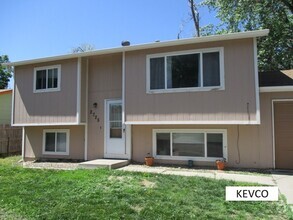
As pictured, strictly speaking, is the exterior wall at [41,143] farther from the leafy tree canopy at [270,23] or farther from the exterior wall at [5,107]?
the leafy tree canopy at [270,23]

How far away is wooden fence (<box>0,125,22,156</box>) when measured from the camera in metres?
15.7

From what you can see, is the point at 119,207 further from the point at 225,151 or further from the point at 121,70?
the point at 121,70

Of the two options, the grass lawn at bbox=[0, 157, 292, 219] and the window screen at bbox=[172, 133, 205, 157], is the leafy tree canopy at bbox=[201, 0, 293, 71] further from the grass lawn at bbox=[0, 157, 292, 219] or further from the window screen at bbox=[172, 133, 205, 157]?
the grass lawn at bbox=[0, 157, 292, 219]

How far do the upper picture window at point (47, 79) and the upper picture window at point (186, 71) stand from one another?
14.3 ft

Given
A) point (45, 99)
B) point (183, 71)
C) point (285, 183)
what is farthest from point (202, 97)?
point (45, 99)

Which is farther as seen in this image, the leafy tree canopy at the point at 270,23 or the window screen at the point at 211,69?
the leafy tree canopy at the point at 270,23

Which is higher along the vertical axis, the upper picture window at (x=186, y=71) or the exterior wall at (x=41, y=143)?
the upper picture window at (x=186, y=71)

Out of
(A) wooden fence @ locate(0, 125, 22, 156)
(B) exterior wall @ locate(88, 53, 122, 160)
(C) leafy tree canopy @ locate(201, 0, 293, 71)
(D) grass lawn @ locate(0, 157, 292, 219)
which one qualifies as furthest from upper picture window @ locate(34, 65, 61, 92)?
(C) leafy tree canopy @ locate(201, 0, 293, 71)

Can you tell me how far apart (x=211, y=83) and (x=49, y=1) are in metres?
7.14

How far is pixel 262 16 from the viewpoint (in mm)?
18547

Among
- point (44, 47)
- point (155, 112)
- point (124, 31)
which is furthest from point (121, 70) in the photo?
point (44, 47)

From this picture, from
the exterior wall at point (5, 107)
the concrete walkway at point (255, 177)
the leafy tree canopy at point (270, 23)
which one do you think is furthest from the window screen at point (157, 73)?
the exterior wall at point (5, 107)

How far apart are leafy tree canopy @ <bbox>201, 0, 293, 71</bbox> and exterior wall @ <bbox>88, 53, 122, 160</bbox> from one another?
34.8 feet

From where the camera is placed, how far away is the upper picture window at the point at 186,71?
31.4ft
